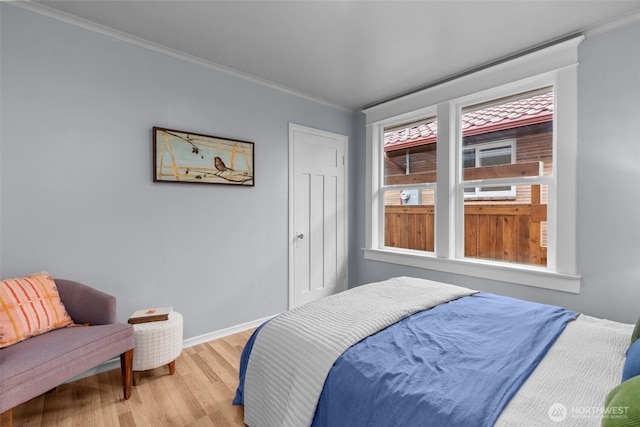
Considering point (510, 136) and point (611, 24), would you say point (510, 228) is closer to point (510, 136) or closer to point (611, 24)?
point (510, 136)

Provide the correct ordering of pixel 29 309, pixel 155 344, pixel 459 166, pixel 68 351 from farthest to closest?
pixel 459 166, pixel 155 344, pixel 29 309, pixel 68 351

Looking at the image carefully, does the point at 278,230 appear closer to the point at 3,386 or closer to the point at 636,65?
the point at 3,386

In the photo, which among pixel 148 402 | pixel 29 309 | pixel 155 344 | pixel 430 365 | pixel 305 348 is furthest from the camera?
pixel 155 344

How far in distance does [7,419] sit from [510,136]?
3.88 m

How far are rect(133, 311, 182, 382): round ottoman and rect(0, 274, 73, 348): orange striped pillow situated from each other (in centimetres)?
42

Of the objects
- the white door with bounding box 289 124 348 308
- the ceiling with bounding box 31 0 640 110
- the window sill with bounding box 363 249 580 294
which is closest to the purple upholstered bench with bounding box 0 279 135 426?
the white door with bounding box 289 124 348 308

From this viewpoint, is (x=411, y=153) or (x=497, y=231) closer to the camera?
(x=497, y=231)

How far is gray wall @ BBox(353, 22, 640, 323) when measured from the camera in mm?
2053

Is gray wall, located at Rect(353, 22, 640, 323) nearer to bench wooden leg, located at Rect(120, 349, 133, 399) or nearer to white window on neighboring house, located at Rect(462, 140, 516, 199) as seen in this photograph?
white window on neighboring house, located at Rect(462, 140, 516, 199)

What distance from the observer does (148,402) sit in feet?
6.12

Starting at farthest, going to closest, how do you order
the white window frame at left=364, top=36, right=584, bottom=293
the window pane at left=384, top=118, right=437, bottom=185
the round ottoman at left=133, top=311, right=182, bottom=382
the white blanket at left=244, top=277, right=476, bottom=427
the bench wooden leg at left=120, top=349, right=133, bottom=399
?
the window pane at left=384, top=118, right=437, bottom=185
the white window frame at left=364, top=36, right=584, bottom=293
the round ottoman at left=133, top=311, right=182, bottom=382
the bench wooden leg at left=120, top=349, right=133, bottom=399
the white blanket at left=244, top=277, right=476, bottom=427

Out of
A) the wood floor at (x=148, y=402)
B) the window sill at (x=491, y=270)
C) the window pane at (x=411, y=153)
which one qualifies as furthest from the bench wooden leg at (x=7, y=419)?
the window pane at (x=411, y=153)

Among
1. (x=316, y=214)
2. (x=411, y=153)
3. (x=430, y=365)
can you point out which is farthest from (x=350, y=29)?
(x=430, y=365)

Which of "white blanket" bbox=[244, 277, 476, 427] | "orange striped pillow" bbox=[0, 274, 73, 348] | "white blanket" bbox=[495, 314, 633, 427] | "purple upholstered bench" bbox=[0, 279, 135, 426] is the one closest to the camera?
"white blanket" bbox=[495, 314, 633, 427]
